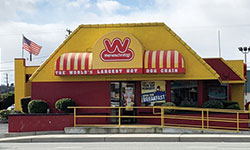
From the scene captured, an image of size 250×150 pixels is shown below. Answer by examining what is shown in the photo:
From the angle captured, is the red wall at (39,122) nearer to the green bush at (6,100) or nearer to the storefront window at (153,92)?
the storefront window at (153,92)

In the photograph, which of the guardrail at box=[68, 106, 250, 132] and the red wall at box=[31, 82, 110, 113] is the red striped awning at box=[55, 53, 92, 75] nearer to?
the red wall at box=[31, 82, 110, 113]

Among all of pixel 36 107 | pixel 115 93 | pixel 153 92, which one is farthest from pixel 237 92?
pixel 36 107

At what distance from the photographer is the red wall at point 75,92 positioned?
23.3 metres

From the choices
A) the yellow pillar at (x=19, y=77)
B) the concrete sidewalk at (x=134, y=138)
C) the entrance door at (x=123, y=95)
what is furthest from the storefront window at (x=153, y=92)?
the yellow pillar at (x=19, y=77)

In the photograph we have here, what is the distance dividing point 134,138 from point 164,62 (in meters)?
5.06

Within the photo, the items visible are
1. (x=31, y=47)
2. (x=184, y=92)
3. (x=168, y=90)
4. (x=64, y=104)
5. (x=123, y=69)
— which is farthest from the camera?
(x=31, y=47)

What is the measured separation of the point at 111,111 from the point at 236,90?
1206 cm

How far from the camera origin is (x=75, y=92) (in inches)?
928

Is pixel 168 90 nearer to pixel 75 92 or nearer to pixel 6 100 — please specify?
pixel 75 92

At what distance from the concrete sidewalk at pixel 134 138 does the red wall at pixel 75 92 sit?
11.0 ft

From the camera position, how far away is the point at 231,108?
2228 centimetres

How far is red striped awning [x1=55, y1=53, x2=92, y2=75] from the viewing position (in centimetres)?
2277

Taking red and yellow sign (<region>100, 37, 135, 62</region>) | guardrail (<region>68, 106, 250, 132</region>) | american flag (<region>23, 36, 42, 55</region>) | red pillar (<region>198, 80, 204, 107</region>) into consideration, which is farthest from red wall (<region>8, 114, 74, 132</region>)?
american flag (<region>23, 36, 42, 55</region>)
